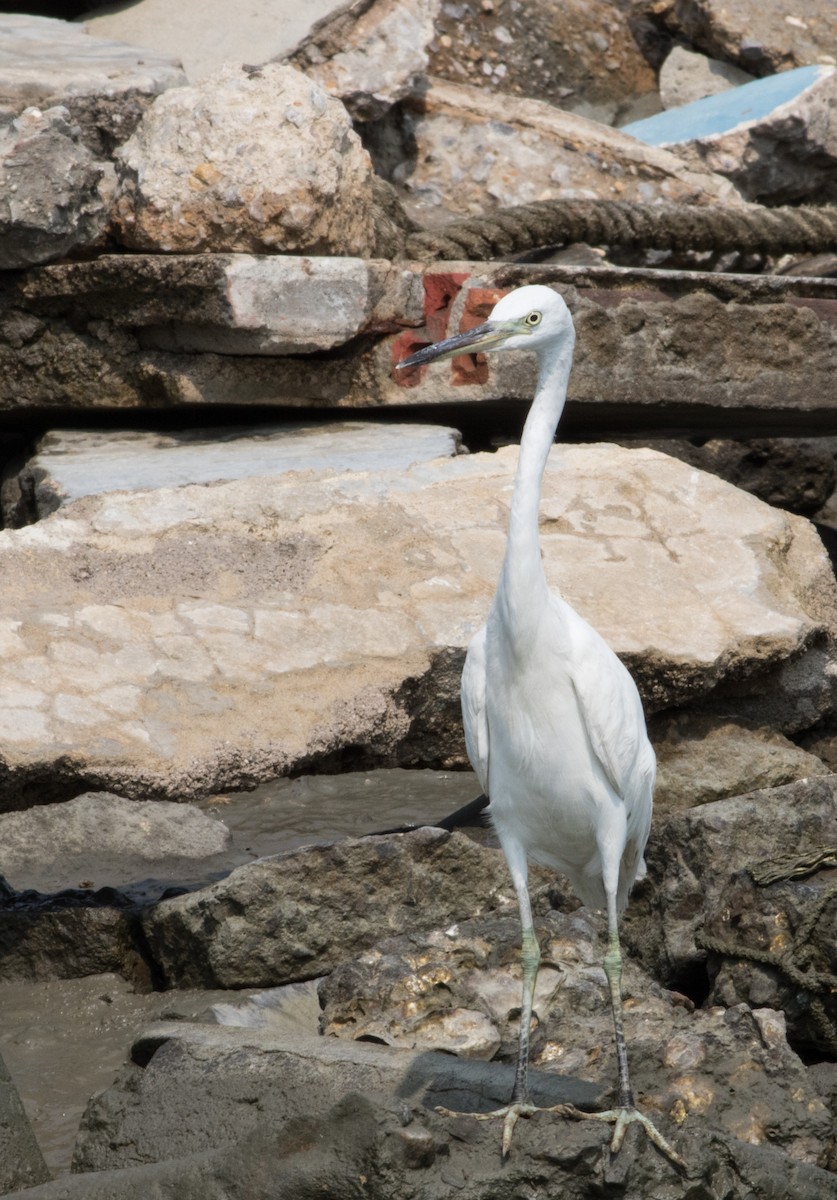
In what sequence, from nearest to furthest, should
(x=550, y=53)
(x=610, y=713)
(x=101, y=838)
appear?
(x=610, y=713)
(x=101, y=838)
(x=550, y=53)

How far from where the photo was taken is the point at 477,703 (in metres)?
4.20

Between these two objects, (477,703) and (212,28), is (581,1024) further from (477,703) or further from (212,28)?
(212,28)

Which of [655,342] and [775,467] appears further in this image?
[775,467]

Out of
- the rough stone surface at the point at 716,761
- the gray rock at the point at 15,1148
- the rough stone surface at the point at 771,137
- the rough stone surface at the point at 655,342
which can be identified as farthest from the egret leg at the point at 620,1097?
the rough stone surface at the point at 771,137

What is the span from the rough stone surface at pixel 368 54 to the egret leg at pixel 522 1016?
6239 mm

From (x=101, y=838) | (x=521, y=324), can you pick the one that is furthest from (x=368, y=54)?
(x=521, y=324)

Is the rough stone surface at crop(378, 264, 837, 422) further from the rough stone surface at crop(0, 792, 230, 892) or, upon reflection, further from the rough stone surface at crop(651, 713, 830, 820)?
the rough stone surface at crop(0, 792, 230, 892)

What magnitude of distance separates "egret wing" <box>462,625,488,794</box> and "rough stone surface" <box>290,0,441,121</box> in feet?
19.2

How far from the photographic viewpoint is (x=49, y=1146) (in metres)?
4.05

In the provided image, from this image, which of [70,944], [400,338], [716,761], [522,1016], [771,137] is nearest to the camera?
[522,1016]

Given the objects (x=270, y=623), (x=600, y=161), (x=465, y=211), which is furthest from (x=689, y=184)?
(x=270, y=623)

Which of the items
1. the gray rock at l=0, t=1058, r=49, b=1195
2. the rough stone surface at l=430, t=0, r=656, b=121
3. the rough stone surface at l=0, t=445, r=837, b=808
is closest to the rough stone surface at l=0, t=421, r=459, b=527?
the rough stone surface at l=0, t=445, r=837, b=808

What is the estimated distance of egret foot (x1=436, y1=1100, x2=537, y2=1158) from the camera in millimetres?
3262

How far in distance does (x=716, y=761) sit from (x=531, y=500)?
7.70ft
